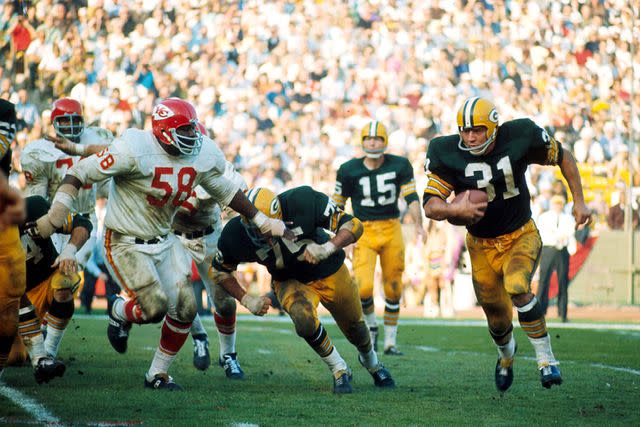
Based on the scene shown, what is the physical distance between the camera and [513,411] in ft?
19.3

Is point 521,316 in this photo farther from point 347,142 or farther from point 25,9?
point 25,9

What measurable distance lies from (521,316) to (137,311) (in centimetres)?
253

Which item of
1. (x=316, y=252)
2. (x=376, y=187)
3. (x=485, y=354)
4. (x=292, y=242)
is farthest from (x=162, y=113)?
(x=485, y=354)

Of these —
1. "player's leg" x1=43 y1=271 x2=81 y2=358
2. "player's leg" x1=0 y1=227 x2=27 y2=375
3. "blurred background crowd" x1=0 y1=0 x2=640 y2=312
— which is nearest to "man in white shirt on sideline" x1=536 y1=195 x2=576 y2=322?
"blurred background crowd" x1=0 y1=0 x2=640 y2=312

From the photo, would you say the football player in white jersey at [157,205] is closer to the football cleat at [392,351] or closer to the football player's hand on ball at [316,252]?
the football player's hand on ball at [316,252]

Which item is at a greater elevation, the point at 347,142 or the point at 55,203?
the point at 347,142

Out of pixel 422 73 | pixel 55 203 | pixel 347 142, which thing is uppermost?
pixel 422 73

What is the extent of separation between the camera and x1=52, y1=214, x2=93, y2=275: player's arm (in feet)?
22.2

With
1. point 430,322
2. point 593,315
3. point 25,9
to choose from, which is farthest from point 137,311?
point 25,9

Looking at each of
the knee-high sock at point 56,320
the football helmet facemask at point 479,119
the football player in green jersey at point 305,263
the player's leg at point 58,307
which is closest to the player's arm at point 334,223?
the football player in green jersey at point 305,263

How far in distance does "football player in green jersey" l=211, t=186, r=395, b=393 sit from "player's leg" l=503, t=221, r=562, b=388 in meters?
1.03

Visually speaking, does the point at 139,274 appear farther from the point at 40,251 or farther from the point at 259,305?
the point at 40,251

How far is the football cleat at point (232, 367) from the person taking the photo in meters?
7.63

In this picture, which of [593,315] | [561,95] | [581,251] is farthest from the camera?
[561,95]
